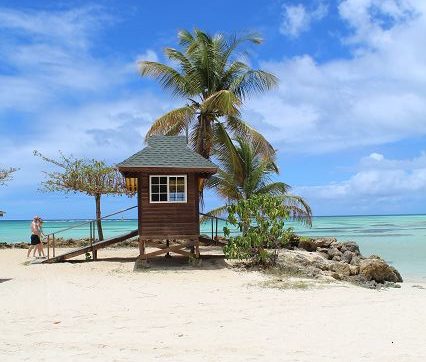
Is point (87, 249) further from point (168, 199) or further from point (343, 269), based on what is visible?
point (343, 269)

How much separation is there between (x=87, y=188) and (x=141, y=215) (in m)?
10.9

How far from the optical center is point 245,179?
23.1m

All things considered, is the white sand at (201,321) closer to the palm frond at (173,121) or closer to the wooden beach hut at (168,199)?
the wooden beach hut at (168,199)

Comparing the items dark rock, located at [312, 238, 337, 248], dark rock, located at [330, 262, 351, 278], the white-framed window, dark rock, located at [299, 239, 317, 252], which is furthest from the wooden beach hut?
dark rock, located at [312, 238, 337, 248]

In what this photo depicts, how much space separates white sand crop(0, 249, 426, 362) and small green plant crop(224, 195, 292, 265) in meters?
2.09

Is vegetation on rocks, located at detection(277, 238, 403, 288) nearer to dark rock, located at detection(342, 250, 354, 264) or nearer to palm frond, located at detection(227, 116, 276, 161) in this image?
dark rock, located at detection(342, 250, 354, 264)

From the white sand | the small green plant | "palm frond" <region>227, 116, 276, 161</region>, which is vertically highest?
"palm frond" <region>227, 116, 276, 161</region>

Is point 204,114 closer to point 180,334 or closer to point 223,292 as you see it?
point 223,292

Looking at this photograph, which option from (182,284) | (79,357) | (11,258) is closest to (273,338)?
(79,357)

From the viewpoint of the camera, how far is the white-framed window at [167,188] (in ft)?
51.8

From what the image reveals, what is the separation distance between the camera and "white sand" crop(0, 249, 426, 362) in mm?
6430

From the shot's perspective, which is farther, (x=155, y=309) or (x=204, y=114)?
(x=204, y=114)

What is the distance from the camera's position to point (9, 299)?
10.5 metres

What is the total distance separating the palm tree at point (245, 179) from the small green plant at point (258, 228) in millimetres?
7038
